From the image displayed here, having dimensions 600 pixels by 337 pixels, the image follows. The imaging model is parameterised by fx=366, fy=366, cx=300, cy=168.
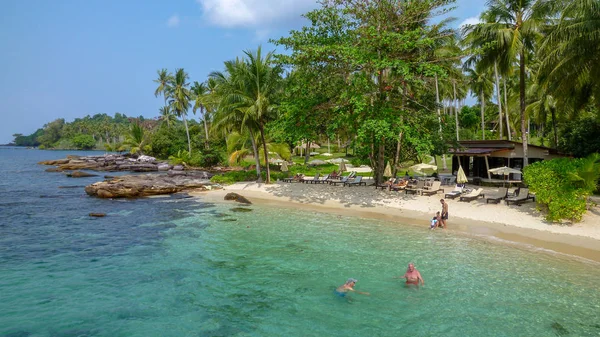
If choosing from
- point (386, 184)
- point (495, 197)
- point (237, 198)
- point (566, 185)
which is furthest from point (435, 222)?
point (237, 198)

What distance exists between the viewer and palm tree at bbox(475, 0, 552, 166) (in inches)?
850

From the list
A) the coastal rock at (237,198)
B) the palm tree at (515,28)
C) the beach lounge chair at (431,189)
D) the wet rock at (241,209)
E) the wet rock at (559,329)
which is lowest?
the wet rock at (559,329)

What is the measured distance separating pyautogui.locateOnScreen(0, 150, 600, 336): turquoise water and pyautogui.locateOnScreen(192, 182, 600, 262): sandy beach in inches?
46.7

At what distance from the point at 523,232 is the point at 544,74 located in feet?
39.6

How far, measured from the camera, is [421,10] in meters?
22.1

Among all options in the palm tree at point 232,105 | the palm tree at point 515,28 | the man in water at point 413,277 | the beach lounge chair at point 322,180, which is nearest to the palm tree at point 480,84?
the palm tree at point 515,28

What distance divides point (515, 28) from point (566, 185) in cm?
1204

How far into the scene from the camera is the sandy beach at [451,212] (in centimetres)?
1373

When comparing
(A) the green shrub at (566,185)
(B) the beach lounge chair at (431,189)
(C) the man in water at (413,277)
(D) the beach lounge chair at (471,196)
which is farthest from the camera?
(B) the beach lounge chair at (431,189)

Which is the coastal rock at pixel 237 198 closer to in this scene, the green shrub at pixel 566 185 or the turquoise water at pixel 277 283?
the turquoise water at pixel 277 283

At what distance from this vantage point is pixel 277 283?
34.9 feet

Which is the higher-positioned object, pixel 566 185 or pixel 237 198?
pixel 566 185

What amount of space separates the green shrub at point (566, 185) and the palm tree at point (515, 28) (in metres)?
6.55

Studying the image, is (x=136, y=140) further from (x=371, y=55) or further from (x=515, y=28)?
(x=515, y=28)
